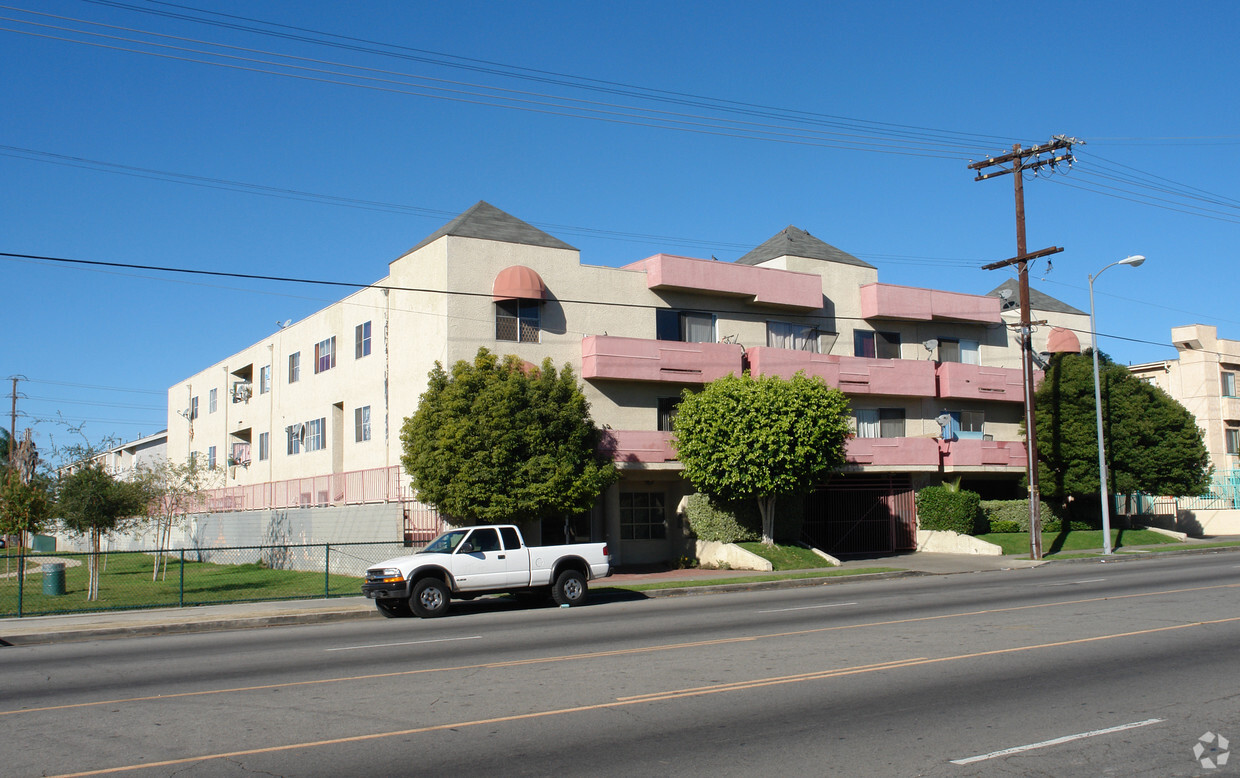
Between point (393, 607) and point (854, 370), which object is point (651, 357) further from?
point (393, 607)

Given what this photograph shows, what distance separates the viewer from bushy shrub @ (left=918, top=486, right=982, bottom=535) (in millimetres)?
35188

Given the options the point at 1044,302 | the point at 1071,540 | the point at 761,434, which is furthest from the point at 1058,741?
the point at 1044,302

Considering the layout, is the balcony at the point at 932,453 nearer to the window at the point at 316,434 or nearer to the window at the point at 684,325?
the window at the point at 684,325

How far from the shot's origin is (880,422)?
3728cm

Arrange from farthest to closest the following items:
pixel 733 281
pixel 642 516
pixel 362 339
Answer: pixel 362 339 < pixel 733 281 < pixel 642 516

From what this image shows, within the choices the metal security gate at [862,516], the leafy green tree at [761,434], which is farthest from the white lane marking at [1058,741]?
the metal security gate at [862,516]

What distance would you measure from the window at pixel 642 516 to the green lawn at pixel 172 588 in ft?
28.4

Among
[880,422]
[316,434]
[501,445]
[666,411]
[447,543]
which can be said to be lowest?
[447,543]

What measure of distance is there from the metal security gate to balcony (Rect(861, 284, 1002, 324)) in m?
6.24

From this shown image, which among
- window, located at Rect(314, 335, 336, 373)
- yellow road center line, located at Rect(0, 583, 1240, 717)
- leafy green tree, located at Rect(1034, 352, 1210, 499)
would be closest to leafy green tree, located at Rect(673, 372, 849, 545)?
yellow road center line, located at Rect(0, 583, 1240, 717)

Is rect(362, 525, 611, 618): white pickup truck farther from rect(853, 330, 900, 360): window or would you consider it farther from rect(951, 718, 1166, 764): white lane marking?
rect(853, 330, 900, 360): window

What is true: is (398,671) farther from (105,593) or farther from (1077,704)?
(105,593)

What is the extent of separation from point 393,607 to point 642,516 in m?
13.6

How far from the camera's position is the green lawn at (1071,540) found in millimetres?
35156
